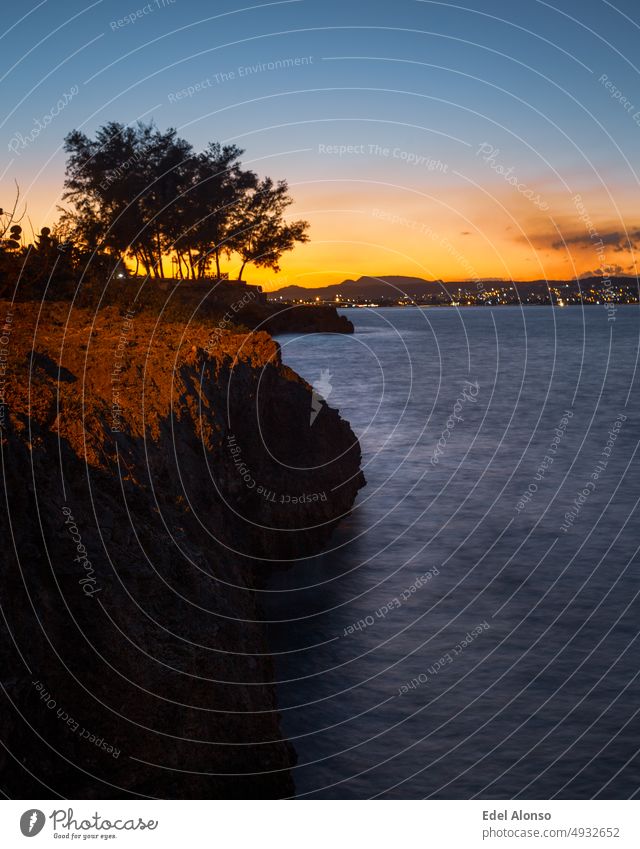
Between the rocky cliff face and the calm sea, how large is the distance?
6.63ft

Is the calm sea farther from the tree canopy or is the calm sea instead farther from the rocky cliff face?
the tree canopy

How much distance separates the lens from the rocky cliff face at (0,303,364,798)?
8.40 meters

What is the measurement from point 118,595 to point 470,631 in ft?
28.3

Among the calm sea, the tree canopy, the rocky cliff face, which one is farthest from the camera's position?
the tree canopy

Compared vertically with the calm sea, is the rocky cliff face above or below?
above

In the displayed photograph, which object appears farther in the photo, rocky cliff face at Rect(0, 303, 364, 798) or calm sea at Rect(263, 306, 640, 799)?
calm sea at Rect(263, 306, 640, 799)

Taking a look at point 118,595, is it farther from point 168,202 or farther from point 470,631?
point 168,202

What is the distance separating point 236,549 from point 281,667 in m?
2.36

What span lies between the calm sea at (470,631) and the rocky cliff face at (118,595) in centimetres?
202

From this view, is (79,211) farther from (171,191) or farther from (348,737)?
(348,737)

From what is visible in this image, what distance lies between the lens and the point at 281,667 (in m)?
14.2

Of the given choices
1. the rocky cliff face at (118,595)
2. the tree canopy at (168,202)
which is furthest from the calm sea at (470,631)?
the tree canopy at (168,202)

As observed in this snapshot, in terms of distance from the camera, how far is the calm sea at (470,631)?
11656 mm

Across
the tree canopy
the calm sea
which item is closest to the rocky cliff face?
the calm sea
